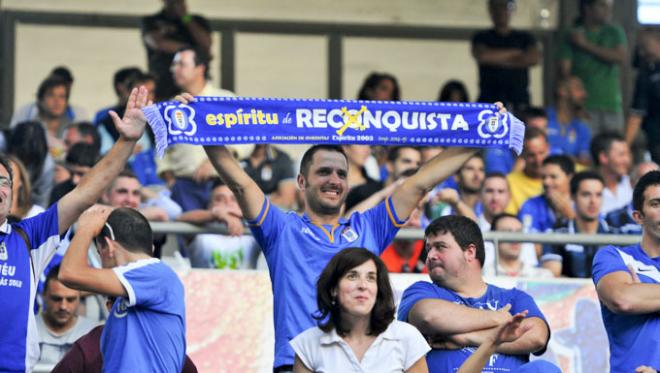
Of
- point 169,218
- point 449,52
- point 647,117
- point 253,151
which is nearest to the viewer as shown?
point 169,218

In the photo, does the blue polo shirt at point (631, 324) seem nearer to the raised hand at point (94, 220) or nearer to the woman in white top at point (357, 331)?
the woman in white top at point (357, 331)

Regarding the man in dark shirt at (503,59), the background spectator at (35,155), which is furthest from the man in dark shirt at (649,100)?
the background spectator at (35,155)

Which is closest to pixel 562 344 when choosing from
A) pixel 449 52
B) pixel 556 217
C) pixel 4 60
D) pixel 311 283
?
pixel 556 217

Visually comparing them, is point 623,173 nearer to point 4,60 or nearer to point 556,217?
point 556,217

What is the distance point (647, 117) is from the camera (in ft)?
52.8

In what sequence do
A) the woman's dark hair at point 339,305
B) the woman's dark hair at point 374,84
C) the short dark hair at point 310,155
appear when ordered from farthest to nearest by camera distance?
the woman's dark hair at point 374,84, the short dark hair at point 310,155, the woman's dark hair at point 339,305

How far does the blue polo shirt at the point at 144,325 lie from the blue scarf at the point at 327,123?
0.81m

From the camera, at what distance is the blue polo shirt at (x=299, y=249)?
27.8 feet

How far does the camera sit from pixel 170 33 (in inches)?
601

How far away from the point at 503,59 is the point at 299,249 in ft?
25.5

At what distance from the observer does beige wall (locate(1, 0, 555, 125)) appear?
16391mm

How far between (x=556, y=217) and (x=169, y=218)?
10.6 ft

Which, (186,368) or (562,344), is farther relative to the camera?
(562,344)

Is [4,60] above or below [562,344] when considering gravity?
above
